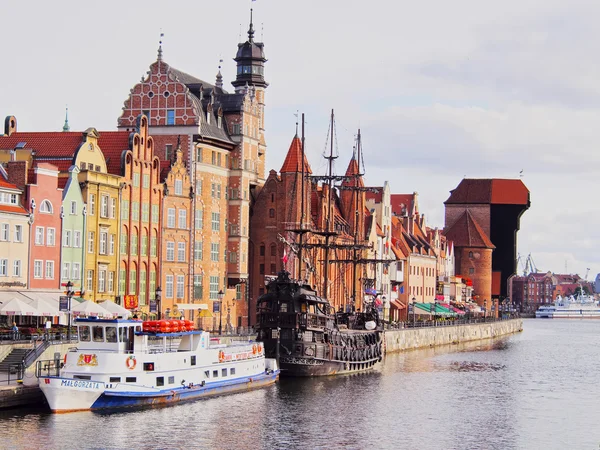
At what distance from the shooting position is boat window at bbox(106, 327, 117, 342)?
221 ft

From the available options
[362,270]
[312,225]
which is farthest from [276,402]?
[362,270]

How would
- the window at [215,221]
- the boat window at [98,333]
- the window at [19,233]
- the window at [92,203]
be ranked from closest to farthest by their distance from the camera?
the boat window at [98,333] → the window at [19,233] → the window at [92,203] → the window at [215,221]

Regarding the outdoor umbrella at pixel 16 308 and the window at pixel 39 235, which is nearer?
the outdoor umbrella at pixel 16 308

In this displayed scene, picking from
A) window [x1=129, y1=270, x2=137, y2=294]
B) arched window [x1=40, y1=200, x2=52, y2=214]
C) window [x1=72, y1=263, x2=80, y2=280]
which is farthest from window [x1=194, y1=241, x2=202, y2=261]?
arched window [x1=40, y1=200, x2=52, y2=214]

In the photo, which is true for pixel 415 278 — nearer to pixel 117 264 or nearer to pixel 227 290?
pixel 227 290

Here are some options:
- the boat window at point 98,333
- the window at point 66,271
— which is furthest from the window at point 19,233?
the boat window at point 98,333

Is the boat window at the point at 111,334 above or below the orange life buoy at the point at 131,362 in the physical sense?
above

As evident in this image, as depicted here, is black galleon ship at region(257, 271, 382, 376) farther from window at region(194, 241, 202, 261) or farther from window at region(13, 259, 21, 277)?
window at region(194, 241, 202, 261)

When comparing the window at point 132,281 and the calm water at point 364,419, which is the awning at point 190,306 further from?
the calm water at point 364,419

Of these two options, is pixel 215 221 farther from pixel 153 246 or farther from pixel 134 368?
pixel 134 368

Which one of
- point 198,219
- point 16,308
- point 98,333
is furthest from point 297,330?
point 198,219

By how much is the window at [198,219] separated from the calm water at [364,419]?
882 inches

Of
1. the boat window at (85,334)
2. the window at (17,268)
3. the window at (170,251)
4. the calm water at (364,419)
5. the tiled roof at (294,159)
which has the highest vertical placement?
the tiled roof at (294,159)

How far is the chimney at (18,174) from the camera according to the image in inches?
3410
